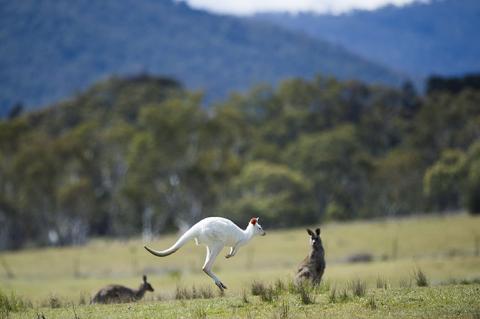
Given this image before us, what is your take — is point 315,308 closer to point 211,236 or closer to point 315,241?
point 211,236

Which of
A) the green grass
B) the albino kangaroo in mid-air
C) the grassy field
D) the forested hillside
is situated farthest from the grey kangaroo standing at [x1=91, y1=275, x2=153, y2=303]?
the forested hillside

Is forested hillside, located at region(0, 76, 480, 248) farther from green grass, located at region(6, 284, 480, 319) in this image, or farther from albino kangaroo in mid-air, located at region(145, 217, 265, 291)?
albino kangaroo in mid-air, located at region(145, 217, 265, 291)

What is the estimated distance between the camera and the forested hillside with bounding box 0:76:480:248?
231ft

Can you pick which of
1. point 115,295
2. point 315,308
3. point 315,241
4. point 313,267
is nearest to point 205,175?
point 115,295

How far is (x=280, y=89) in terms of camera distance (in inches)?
4075

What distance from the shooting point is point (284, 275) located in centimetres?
3225

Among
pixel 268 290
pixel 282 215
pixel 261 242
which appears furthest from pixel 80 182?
pixel 268 290

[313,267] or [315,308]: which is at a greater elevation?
[313,267]

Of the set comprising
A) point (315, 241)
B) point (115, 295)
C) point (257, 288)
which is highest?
point (315, 241)

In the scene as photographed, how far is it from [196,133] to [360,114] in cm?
3530

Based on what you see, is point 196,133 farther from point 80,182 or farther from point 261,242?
point 261,242

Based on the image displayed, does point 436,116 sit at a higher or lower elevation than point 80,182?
higher

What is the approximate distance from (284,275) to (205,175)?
4143 centimetres

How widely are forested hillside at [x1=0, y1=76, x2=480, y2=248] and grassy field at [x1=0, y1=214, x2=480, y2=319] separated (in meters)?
6.47
